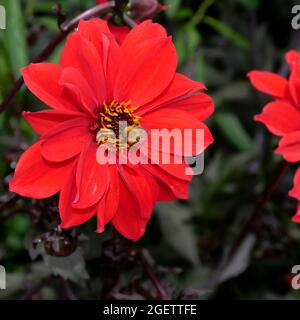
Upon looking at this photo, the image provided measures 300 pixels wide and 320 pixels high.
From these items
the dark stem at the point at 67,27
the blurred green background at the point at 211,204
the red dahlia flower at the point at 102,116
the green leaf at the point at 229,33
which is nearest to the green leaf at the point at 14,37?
the blurred green background at the point at 211,204

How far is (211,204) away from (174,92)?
570mm

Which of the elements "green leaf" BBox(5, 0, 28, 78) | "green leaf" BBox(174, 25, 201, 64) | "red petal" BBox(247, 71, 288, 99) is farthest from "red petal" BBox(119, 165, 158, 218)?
"green leaf" BBox(174, 25, 201, 64)

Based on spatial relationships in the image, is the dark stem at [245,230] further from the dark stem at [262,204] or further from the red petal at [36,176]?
the red petal at [36,176]

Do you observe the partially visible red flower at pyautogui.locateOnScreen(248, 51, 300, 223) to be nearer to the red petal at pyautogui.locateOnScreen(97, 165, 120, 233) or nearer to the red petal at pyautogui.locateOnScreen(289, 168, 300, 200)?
the red petal at pyautogui.locateOnScreen(289, 168, 300, 200)

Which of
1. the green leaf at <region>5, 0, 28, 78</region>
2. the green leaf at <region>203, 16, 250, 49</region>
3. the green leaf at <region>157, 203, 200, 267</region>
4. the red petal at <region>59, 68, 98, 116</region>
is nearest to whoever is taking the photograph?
the red petal at <region>59, 68, 98, 116</region>

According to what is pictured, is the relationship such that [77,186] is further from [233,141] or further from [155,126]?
[233,141]

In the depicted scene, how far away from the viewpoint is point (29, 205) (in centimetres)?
92

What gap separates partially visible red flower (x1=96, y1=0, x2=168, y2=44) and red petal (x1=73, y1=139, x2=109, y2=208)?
178 mm

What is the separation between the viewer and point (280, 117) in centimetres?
83

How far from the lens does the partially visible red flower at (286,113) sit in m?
0.79

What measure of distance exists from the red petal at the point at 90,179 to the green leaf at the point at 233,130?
620 millimetres

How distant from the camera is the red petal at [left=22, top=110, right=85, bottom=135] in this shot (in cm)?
72

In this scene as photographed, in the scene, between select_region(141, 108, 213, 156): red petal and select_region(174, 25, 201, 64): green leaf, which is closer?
select_region(141, 108, 213, 156): red petal
